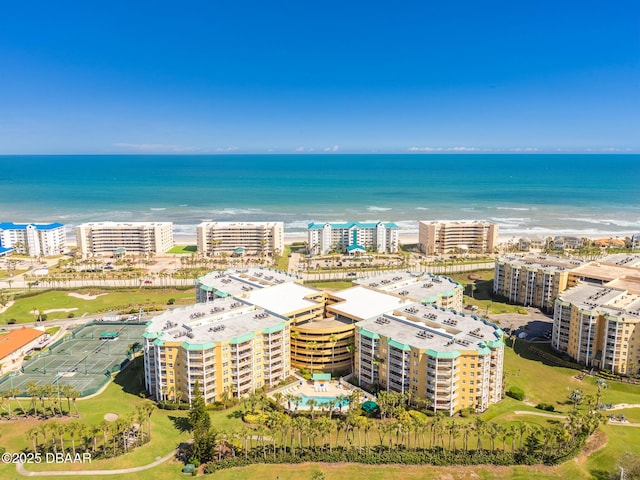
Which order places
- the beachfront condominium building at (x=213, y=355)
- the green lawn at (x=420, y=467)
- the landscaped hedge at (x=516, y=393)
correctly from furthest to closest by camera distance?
the landscaped hedge at (x=516, y=393) < the beachfront condominium building at (x=213, y=355) < the green lawn at (x=420, y=467)

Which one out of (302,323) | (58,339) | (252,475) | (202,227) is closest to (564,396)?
(302,323)

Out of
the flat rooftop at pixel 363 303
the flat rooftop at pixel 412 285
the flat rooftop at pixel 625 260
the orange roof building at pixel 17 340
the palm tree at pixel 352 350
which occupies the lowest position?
the orange roof building at pixel 17 340

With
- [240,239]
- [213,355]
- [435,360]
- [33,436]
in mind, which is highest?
[240,239]

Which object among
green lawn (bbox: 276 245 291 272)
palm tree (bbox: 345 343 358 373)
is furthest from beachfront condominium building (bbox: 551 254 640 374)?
green lawn (bbox: 276 245 291 272)

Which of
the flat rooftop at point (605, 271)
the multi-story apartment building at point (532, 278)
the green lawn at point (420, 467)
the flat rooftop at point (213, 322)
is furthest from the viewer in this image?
the multi-story apartment building at point (532, 278)

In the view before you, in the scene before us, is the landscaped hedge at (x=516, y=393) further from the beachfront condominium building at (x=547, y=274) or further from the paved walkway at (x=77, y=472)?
the paved walkway at (x=77, y=472)

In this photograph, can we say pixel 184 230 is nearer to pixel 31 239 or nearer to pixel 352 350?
pixel 31 239

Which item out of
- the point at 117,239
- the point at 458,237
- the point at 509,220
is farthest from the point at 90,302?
the point at 509,220

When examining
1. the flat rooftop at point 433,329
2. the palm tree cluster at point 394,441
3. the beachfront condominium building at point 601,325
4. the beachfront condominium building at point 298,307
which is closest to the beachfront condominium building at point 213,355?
the beachfront condominium building at point 298,307
